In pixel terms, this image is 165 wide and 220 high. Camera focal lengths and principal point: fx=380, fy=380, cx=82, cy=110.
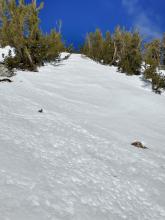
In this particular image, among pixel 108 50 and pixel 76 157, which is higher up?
pixel 108 50

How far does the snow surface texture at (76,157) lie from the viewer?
213 inches

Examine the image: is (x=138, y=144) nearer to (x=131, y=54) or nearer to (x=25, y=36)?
(x=25, y=36)

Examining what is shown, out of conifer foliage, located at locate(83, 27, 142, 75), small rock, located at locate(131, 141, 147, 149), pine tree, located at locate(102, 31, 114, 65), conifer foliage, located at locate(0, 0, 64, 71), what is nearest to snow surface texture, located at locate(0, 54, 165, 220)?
small rock, located at locate(131, 141, 147, 149)

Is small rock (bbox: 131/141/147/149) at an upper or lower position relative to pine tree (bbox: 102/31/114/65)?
lower

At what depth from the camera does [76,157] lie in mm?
7730

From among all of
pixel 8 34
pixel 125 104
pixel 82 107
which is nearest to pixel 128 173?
pixel 82 107

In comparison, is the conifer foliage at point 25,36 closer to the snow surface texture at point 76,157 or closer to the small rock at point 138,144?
the snow surface texture at point 76,157

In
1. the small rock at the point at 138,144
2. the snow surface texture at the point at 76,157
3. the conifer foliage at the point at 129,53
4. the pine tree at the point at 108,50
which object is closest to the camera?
the snow surface texture at the point at 76,157

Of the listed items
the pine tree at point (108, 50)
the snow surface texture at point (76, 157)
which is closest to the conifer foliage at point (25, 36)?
the snow surface texture at point (76, 157)

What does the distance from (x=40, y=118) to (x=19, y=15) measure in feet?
40.4

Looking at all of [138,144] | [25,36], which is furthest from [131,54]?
[138,144]

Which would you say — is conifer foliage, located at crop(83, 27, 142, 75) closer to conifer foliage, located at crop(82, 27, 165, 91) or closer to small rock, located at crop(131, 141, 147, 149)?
conifer foliage, located at crop(82, 27, 165, 91)

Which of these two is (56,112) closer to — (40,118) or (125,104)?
(40,118)

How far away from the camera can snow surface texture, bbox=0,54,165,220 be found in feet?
17.7
